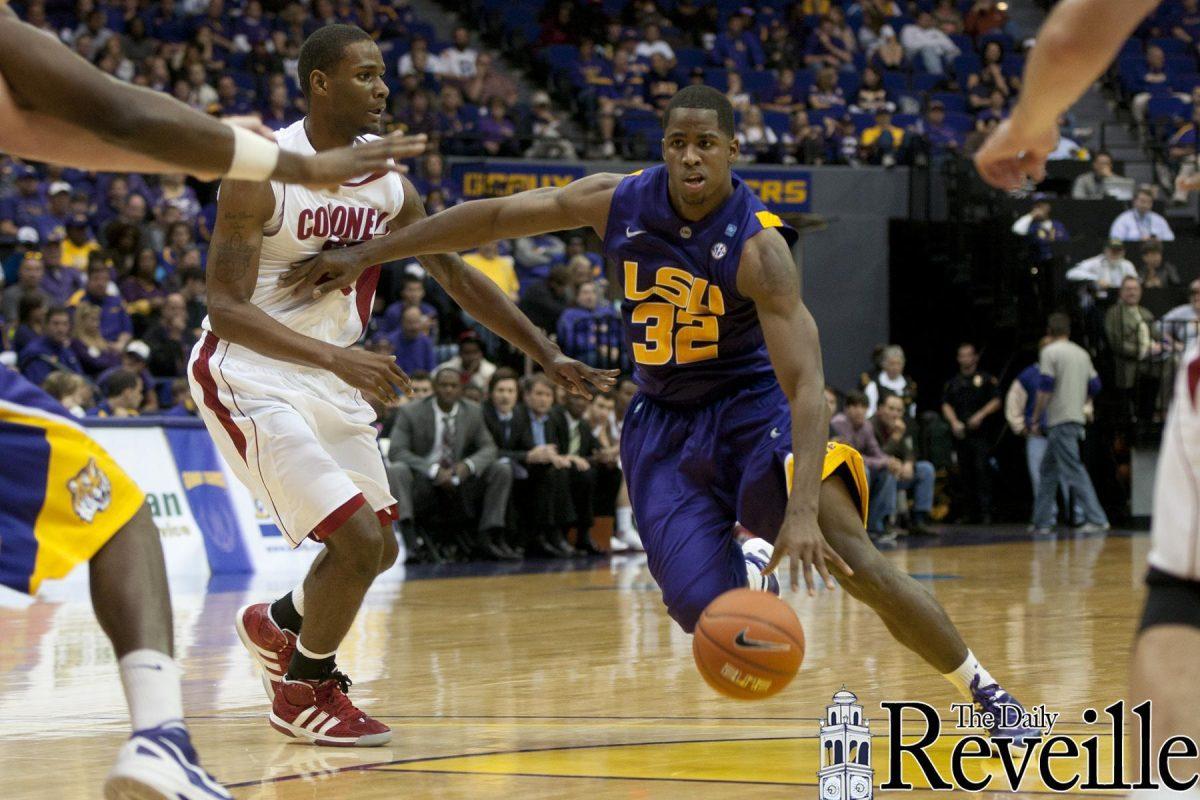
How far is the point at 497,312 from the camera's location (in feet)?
20.8

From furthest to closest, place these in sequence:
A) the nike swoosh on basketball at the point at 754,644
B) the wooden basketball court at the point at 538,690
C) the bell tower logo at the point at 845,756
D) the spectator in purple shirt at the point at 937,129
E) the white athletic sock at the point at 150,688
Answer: the spectator in purple shirt at the point at 937,129
the wooden basketball court at the point at 538,690
the nike swoosh on basketball at the point at 754,644
the bell tower logo at the point at 845,756
the white athletic sock at the point at 150,688

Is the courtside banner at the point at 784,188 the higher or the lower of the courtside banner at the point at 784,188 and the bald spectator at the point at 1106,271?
the higher

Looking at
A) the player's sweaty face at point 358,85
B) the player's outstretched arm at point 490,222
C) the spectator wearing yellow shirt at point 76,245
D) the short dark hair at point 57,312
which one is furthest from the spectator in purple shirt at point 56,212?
the player's outstretched arm at point 490,222

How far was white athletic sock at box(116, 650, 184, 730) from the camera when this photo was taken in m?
3.83

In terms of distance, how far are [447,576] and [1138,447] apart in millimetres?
8920

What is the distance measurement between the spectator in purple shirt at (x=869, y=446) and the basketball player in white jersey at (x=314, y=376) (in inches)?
414

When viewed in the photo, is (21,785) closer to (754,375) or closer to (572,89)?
(754,375)

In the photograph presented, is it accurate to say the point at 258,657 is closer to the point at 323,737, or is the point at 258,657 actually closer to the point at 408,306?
the point at 323,737

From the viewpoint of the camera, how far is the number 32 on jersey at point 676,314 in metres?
5.58

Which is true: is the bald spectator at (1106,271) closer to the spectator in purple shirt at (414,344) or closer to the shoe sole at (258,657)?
the spectator in purple shirt at (414,344)

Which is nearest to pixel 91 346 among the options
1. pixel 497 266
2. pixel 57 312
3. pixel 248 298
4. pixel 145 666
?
pixel 57 312

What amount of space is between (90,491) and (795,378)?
7.06 ft

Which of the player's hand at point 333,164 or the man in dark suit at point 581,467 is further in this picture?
the man in dark suit at point 581,467

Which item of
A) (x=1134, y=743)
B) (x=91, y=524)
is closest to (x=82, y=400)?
(x=91, y=524)
